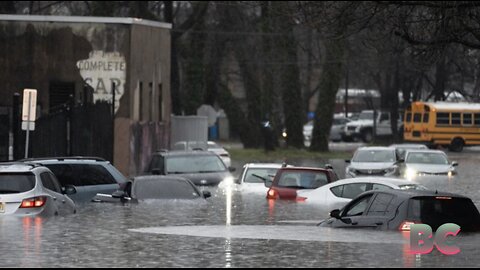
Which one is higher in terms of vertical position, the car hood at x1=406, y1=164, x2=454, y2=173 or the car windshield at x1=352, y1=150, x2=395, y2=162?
the car windshield at x1=352, y1=150, x2=395, y2=162

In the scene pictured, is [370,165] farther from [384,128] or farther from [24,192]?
[384,128]

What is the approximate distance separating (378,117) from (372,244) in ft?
246

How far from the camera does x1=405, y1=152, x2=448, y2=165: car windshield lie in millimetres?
47594

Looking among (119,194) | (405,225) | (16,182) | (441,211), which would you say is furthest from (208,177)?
(405,225)

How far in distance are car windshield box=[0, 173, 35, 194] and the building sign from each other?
23903 mm

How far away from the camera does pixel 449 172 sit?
46.5 m

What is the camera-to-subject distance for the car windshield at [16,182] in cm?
2311

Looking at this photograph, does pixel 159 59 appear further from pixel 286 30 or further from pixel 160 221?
pixel 160 221

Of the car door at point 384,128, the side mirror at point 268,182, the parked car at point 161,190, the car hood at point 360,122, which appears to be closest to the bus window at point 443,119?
the car door at point 384,128

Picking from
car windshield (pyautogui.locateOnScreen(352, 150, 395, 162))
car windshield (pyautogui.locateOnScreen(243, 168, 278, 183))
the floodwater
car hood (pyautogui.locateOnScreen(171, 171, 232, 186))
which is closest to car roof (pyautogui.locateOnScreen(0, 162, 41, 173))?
the floodwater

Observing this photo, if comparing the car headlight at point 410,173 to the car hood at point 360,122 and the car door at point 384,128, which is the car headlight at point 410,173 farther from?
the car hood at point 360,122

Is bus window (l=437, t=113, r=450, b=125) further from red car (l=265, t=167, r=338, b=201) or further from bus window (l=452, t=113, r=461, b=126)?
red car (l=265, t=167, r=338, b=201)

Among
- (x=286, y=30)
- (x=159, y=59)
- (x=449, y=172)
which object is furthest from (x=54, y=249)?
(x=286, y=30)

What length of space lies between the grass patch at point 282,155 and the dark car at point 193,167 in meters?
23.0
